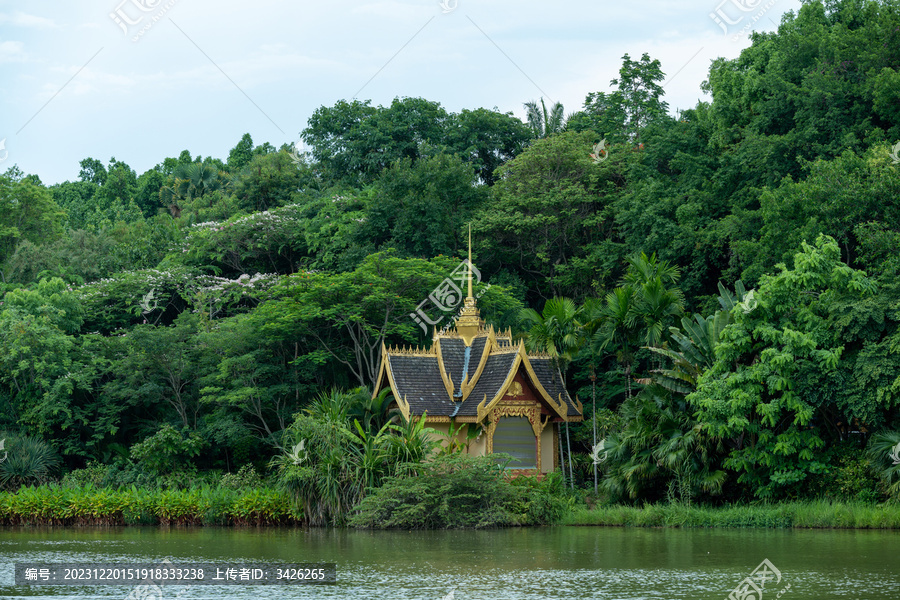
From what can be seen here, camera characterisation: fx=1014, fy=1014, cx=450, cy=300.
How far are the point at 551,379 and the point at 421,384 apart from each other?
3488mm

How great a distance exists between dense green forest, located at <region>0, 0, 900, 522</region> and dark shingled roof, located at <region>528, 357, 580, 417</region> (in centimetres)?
38

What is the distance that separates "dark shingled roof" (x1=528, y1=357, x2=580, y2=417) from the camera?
24609mm

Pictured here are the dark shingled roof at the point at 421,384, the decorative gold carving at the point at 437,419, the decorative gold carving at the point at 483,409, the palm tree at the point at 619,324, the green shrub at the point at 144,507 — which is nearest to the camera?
the green shrub at the point at 144,507

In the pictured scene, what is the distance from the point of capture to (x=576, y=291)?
106ft

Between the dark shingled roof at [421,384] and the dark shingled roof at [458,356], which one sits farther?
the dark shingled roof at [458,356]

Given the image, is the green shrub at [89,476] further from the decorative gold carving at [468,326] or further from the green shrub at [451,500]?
the decorative gold carving at [468,326]

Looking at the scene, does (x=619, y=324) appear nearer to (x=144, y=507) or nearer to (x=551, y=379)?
(x=551, y=379)

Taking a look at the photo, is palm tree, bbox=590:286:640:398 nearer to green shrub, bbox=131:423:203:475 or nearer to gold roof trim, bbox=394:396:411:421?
gold roof trim, bbox=394:396:411:421

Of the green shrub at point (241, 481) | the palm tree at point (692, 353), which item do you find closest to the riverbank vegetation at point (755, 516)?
the palm tree at point (692, 353)

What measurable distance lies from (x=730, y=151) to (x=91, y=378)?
1948cm

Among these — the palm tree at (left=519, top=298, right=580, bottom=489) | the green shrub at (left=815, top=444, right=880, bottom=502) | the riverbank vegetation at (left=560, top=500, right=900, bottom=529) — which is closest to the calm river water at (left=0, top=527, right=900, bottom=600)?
the riverbank vegetation at (left=560, top=500, right=900, bottom=529)

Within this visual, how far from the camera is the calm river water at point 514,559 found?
1134 cm

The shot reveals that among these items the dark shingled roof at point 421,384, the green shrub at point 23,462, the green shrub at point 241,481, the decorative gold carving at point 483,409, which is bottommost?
the green shrub at point 241,481

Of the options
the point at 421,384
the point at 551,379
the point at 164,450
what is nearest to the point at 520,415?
the point at 551,379
